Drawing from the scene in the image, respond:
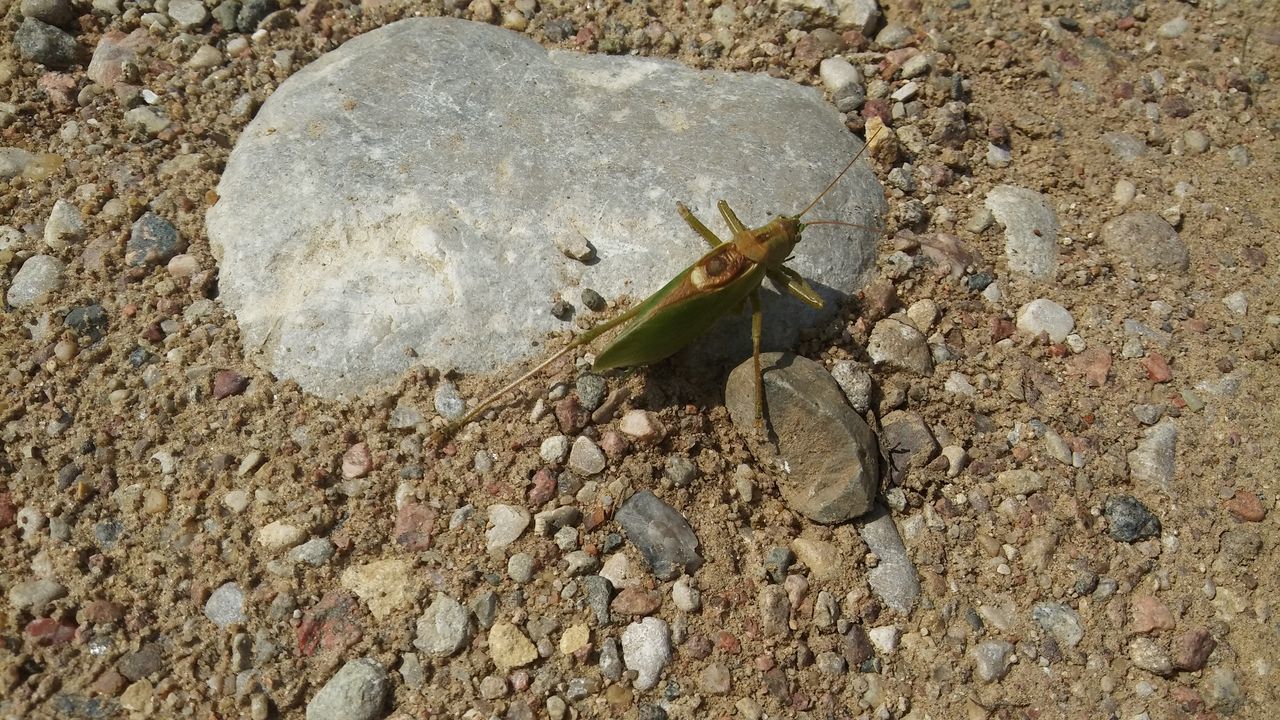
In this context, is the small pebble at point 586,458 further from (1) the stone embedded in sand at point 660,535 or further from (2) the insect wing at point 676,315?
(2) the insect wing at point 676,315

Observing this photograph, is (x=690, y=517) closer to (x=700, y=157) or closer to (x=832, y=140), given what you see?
(x=700, y=157)

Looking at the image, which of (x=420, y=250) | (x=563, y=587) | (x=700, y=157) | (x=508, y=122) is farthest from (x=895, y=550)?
(x=508, y=122)

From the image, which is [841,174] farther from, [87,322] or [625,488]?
[87,322]

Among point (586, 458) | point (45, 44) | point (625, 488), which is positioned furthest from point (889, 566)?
point (45, 44)

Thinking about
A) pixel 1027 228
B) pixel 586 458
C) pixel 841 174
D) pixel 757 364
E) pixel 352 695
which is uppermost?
pixel 841 174

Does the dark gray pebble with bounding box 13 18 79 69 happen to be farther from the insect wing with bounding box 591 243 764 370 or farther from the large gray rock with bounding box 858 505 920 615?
the large gray rock with bounding box 858 505 920 615

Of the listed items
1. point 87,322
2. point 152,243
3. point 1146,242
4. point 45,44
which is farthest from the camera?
point 45,44

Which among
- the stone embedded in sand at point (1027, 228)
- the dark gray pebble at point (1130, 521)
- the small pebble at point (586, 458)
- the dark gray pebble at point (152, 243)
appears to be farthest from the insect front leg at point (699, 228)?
the dark gray pebble at point (152, 243)
